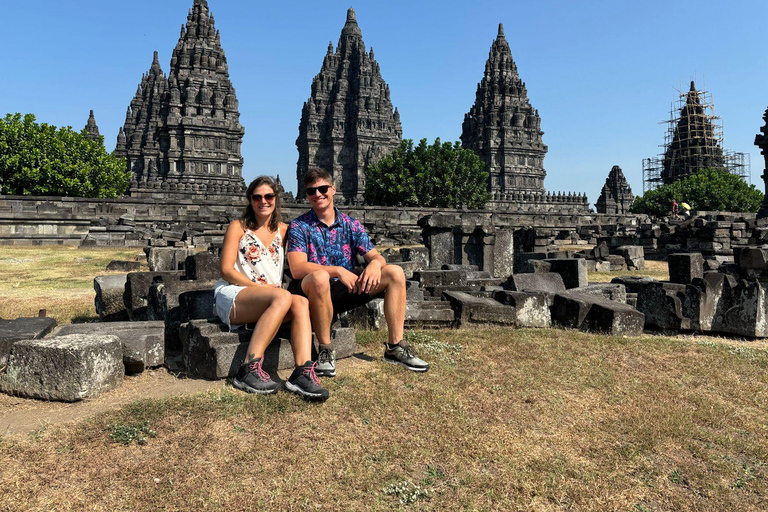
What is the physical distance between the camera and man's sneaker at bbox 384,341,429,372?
3965 millimetres

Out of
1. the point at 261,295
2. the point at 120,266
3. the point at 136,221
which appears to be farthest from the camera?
the point at 136,221

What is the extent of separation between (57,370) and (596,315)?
4.95 metres

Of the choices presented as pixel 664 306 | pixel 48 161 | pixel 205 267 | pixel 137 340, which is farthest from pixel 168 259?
pixel 48 161

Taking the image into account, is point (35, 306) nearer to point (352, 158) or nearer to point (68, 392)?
point (68, 392)

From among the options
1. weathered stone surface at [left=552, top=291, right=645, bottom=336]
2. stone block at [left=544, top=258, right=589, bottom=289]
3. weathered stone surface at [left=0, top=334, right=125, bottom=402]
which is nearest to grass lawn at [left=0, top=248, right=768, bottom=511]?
weathered stone surface at [left=0, top=334, right=125, bottom=402]

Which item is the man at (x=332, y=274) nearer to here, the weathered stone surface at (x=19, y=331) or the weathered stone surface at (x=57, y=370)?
the weathered stone surface at (x=57, y=370)

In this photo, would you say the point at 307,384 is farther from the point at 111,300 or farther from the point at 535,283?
the point at 535,283

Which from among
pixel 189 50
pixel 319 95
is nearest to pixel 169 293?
pixel 189 50

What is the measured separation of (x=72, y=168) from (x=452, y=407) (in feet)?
126

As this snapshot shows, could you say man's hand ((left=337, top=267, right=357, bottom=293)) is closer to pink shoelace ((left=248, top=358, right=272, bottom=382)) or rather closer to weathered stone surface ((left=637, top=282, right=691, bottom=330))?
pink shoelace ((left=248, top=358, right=272, bottom=382))

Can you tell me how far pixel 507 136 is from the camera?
56594mm

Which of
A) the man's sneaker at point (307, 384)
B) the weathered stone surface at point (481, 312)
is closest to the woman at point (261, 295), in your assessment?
the man's sneaker at point (307, 384)

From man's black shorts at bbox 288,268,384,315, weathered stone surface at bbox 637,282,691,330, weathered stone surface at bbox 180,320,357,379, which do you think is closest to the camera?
weathered stone surface at bbox 180,320,357,379

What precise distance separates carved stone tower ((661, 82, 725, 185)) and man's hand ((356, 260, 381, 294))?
68767 mm
